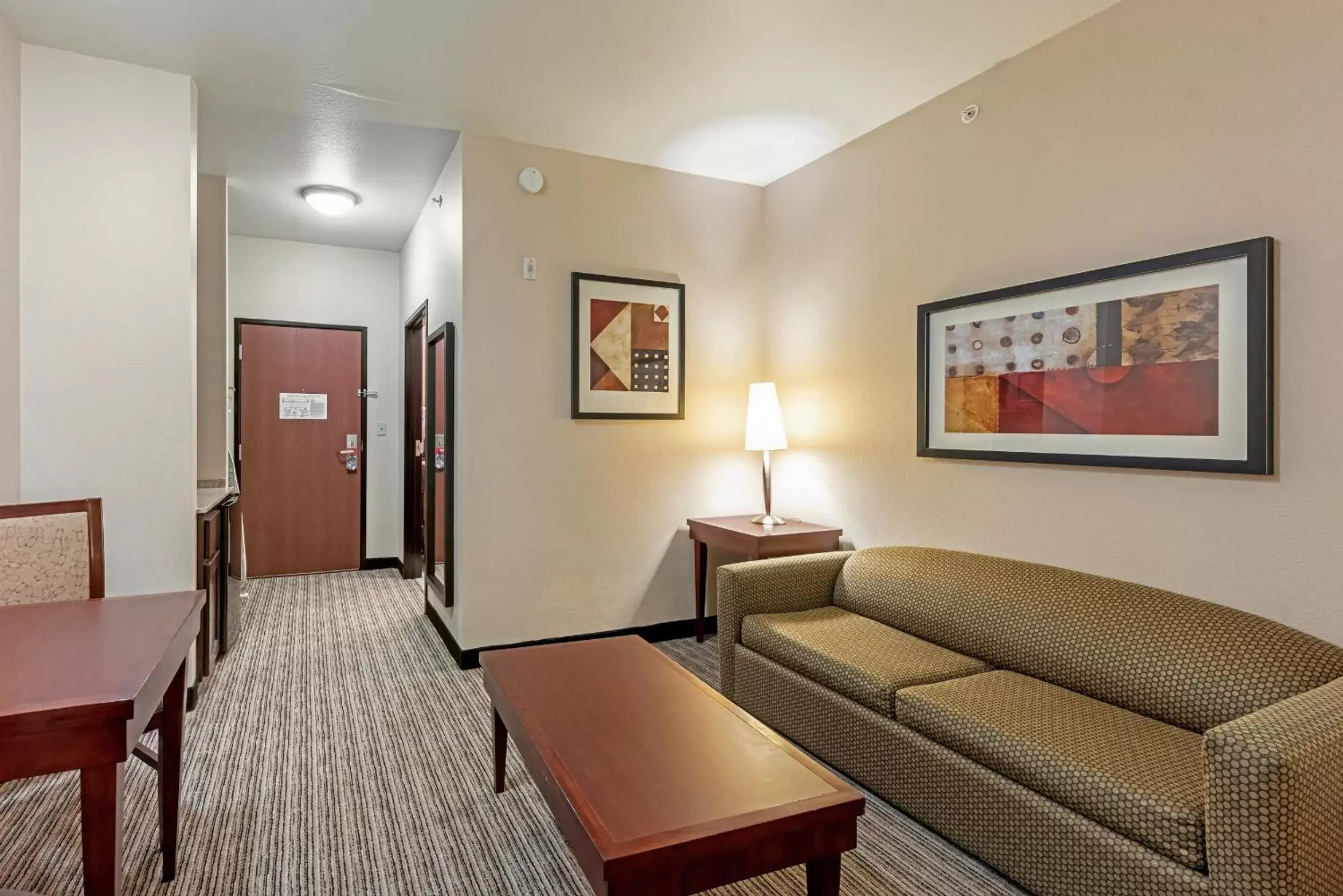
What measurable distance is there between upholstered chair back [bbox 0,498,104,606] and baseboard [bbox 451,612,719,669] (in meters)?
1.63

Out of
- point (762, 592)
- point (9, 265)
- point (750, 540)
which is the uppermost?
point (9, 265)

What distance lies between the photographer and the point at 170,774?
1.81m

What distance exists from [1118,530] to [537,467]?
2504 mm

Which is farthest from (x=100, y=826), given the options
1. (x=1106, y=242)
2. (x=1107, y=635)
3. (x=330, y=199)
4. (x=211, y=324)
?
(x=330, y=199)

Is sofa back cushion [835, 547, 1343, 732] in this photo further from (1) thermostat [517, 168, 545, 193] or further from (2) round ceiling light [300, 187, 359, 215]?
(2) round ceiling light [300, 187, 359, 215]

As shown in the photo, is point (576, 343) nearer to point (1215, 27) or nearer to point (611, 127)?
point (611, 127)

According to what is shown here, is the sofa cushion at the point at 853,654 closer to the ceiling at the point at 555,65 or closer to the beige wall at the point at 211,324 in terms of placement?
the ceiling at the point at 555,65

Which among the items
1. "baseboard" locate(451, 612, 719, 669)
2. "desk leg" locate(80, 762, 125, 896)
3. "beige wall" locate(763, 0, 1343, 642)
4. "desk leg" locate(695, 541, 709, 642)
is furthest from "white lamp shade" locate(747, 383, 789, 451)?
"desk leg" locate(80, 762, 125, 896)

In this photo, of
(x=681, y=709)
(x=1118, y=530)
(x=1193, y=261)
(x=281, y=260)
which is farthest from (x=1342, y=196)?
(x=281, y=260)

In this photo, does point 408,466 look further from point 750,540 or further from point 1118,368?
point 1118,368

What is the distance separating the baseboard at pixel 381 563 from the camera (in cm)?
570

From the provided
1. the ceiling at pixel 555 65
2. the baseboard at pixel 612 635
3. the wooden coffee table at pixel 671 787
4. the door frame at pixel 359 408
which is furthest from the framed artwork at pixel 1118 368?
the door frame at pixel 359 408

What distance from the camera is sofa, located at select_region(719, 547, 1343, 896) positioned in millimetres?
1355

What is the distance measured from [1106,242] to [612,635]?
288 cm
